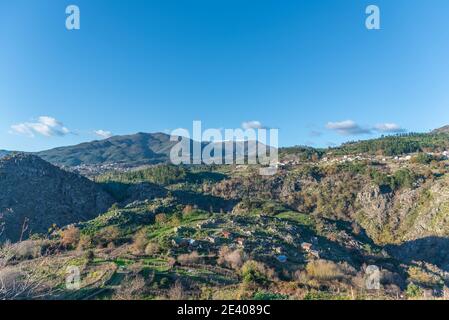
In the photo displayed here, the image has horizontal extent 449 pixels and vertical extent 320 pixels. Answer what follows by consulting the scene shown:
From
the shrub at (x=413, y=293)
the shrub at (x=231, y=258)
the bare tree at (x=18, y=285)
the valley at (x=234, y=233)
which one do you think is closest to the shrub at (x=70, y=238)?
the valley at (x=234, y=233)

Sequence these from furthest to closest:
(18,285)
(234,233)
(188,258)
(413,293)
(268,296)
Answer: (234,233)
(188,258)
(413,293)
(268,296)
(18,285)

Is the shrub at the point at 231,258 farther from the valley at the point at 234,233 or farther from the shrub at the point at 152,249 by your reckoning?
the shrub at the point at 152,249

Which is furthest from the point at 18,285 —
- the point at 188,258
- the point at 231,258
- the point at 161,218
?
the point at 161,218

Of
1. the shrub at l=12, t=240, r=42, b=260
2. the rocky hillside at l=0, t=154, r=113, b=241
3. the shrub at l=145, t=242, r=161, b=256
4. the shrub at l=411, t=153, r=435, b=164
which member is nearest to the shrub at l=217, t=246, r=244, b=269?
the shrub at l=145, t=242, r=161, b=256

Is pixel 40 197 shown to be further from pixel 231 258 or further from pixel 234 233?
pixel 231 258

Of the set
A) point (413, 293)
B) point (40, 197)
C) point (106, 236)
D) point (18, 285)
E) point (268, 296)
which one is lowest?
point (413, 293)

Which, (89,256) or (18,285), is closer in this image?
(18,285)

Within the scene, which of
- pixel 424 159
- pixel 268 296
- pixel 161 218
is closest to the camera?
pixel 268 296

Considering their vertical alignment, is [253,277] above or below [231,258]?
above
